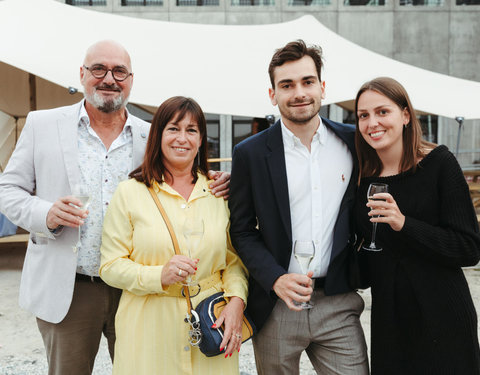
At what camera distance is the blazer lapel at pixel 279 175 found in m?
1.98

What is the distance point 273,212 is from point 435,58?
14881 mm

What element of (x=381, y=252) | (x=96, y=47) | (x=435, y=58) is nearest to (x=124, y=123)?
(x=96, y=47)

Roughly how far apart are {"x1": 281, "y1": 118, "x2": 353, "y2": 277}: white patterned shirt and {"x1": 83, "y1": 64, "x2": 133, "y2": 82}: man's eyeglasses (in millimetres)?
902

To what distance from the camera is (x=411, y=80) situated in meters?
7.33

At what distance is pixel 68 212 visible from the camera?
6.04 feet

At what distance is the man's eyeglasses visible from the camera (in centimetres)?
214

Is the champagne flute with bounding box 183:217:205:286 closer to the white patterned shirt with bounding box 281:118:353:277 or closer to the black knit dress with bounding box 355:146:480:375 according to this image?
the white patterned shirt with bounding box 281:118:353:277

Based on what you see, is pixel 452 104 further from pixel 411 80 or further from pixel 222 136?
pixel 222 136

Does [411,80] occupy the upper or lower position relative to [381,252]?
upper

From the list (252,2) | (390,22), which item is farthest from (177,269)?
(390,22)

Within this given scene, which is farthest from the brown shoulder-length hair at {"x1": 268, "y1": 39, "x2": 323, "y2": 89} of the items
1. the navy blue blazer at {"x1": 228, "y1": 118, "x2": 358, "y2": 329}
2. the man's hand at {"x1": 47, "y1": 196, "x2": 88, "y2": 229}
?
the man's hand at {"x1": 47, "y1": 196, "x2": 88, "y2": 229}

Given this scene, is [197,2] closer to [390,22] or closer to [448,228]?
[390,22]

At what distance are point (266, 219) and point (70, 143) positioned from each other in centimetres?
103

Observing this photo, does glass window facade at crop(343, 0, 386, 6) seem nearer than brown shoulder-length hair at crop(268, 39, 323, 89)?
No
